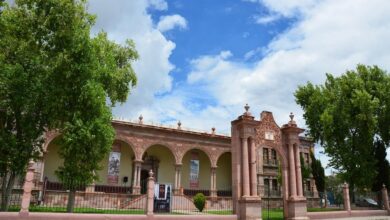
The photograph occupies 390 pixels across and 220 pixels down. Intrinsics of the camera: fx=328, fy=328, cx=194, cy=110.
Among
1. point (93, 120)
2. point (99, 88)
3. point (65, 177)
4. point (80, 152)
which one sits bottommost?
point (65, 177)

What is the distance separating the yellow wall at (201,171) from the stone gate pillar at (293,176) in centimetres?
1430

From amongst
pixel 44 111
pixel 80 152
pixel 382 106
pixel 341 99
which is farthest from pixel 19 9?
pixel 382 106

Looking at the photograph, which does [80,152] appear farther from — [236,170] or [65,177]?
[236,170]

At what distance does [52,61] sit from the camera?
527 inches

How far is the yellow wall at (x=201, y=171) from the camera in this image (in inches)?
1180

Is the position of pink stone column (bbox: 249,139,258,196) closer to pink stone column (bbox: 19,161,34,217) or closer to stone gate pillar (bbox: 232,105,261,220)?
stone gate pillar (bbox: 232,105,261,220)

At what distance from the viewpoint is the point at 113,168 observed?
2608 centimetres

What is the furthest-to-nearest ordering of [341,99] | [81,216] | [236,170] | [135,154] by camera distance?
1. [135,154]
2. [341,99]
3. [236,170]
4. [81,216]

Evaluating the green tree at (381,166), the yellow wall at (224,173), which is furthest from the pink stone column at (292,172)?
the yellow wall at (224,173)

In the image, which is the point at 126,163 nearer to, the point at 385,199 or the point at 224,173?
the point at 224,173

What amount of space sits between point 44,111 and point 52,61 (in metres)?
2.07

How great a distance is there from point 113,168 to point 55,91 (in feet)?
45.9

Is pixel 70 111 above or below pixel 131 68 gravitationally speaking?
below

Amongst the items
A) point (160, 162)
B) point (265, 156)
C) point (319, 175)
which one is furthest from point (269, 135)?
point (265, 156)
